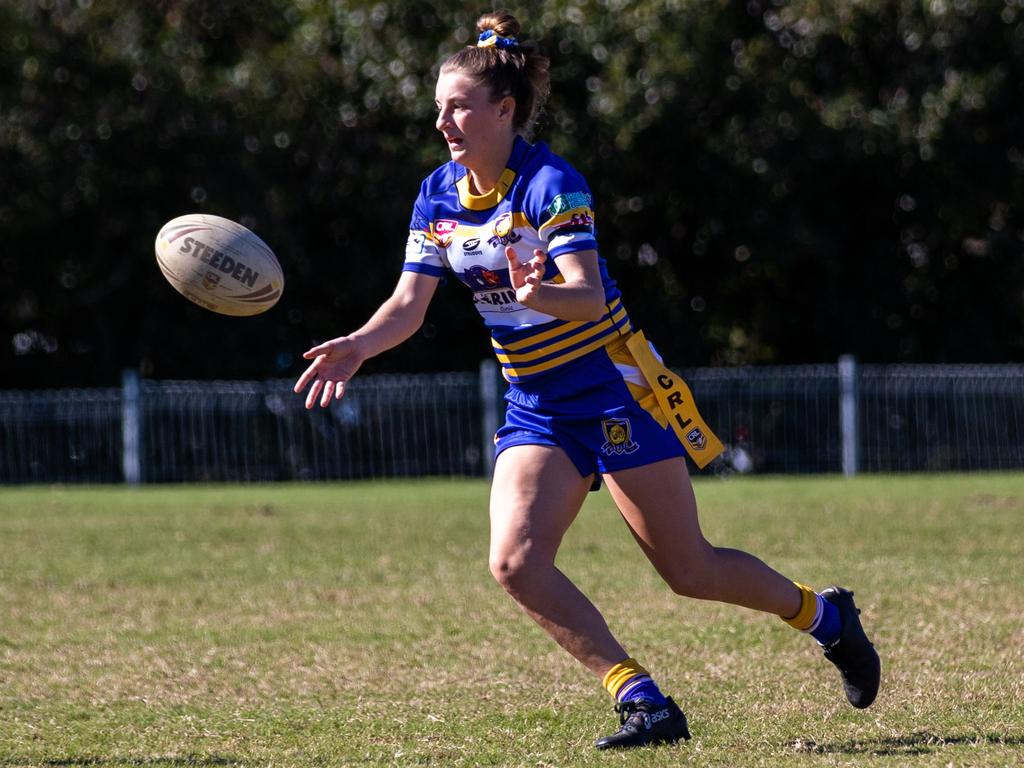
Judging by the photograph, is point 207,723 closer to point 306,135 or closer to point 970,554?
point 970,554

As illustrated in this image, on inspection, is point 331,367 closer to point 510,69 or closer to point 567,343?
point 567,343

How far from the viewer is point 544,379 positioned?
16.3 feet

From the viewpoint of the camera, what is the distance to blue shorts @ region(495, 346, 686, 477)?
4.89m

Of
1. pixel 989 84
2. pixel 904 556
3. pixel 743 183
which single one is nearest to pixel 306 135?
pixel 743 183

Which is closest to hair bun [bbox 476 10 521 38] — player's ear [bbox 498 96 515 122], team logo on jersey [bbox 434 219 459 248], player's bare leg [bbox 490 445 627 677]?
player's ear [bbox 498 96 515 122]

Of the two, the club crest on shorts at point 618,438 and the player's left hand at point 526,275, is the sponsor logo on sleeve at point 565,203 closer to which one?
the player's left hand at point 526,275

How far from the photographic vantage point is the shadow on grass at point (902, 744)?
4.71m

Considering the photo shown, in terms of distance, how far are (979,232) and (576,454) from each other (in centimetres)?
2235

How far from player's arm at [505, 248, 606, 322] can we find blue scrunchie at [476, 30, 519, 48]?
74cm

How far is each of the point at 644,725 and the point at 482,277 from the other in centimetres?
152

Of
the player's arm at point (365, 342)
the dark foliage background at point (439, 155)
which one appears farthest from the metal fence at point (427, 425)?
the player's arm at point (365, 342)

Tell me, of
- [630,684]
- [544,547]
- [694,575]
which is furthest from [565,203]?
[630,684]

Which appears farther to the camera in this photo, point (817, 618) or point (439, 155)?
point (439, 155)

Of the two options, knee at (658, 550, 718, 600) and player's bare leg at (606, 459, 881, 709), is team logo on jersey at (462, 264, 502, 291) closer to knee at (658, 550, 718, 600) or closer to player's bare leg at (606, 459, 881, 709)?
player's bare leg at (606, 459, 881, 709)
